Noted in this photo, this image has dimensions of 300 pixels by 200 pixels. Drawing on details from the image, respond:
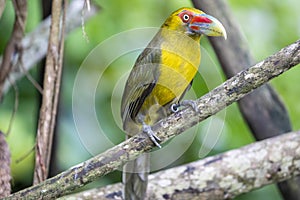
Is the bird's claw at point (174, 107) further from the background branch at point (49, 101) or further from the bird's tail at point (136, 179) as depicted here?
the background branch at point (49, 101)

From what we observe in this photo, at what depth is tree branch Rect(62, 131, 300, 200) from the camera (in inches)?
107

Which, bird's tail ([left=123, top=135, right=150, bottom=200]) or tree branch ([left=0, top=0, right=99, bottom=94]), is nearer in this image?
bird's tail ([left=123, top=135, right=150, bottom=200])

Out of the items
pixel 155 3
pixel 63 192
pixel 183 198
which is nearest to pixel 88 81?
pixel 155 3

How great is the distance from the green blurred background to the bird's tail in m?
0.59

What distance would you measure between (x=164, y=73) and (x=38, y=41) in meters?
1.13

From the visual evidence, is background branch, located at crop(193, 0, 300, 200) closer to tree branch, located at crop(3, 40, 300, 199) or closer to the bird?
the bird

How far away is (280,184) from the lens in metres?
3.07

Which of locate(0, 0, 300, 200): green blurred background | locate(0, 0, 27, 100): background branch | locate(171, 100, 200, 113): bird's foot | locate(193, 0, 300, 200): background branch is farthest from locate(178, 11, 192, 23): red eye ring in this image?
locate(0, 0, 300, 200): green blurred background

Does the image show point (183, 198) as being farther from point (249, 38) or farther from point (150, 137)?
point (249, 38)

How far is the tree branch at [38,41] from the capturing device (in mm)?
3357

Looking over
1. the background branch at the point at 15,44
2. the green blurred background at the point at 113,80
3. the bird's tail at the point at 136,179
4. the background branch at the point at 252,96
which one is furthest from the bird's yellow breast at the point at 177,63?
the green blurred background at the point at 113,80

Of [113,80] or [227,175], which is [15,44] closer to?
[113,80]

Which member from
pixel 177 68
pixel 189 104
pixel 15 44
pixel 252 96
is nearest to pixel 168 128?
pixel 189 104

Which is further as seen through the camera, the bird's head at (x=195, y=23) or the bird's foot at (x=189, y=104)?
the bird's head at (x=195, y=23)
